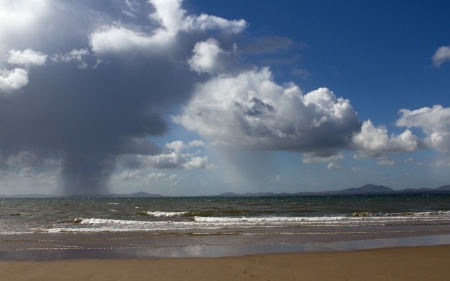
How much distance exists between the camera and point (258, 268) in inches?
425

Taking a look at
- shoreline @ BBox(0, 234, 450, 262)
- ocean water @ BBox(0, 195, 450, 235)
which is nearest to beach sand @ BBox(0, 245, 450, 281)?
shoreline @ BBox(0, 234, 450, 262)

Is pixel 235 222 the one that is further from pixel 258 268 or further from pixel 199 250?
pixel 258 268

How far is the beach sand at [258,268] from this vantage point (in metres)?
9.95

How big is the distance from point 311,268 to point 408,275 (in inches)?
112

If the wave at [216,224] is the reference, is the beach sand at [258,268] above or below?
above

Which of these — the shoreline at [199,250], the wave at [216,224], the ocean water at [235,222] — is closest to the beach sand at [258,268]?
the shoreline at [199,250]

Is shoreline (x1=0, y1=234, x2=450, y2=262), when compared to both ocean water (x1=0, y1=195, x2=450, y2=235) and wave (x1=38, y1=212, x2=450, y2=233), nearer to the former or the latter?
ocean water (x1=0, y1=195, x2=450, y2=235)

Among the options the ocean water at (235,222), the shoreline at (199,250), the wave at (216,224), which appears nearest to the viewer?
the shoreline at (199,250)

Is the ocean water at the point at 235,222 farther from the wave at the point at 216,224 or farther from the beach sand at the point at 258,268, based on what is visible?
the beach sand at the point at 258,268

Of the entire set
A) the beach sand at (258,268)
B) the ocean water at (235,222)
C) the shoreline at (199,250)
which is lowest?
the ocean water at (235,222)

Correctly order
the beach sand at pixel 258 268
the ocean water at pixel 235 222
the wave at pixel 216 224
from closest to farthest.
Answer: the beach sand at pixel 258 268
the ocean water at pixel 235 222
the wave at pixel 216 224

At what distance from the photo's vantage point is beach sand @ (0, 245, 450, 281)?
9.95 meters

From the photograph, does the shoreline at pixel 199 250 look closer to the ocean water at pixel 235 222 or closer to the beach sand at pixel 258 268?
the beach sand at pixel 258 268

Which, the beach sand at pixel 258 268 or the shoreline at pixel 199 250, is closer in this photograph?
the beach sand at pixel 258 268
